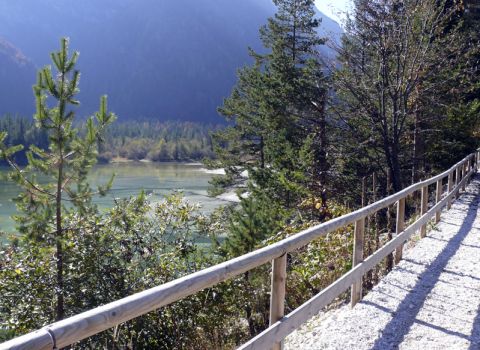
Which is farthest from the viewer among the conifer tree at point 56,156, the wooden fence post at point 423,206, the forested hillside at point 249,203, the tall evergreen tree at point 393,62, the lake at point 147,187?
the lake at point 147,187

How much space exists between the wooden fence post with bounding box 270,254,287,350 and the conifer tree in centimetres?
653

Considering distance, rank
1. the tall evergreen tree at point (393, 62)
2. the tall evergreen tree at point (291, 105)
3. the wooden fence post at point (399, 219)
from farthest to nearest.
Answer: the tall evergreen tree at point (291, 105) → the tall evergreen tree at point (393, 62) → the wooden fence post at point (399, 219)

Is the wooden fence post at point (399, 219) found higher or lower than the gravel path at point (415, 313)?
higher

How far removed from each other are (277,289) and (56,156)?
291 inches

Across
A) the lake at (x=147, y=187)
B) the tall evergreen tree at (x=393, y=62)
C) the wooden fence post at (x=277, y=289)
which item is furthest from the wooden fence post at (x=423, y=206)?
the lake at (x=147, y=187)

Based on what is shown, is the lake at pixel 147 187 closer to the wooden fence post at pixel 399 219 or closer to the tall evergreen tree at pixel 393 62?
the tall evergreen tree at pixel 393 62

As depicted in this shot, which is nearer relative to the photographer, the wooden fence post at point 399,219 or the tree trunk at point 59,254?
the wooden fence post at point 399,219

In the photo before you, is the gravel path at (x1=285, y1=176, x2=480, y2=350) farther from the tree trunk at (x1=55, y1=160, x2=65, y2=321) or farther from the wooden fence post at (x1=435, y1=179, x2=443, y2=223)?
the tree trunk at (x1=55, y1=160, x2=65, y2=321)

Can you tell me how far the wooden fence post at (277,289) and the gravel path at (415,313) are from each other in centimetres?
106

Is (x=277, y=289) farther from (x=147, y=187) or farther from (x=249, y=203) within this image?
(x=147, y=187)

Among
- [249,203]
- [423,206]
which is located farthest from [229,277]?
[249,203]

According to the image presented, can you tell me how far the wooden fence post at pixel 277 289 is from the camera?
11.4 ft

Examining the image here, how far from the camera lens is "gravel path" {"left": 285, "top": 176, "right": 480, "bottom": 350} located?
443 centimetres

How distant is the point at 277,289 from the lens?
137 inches
